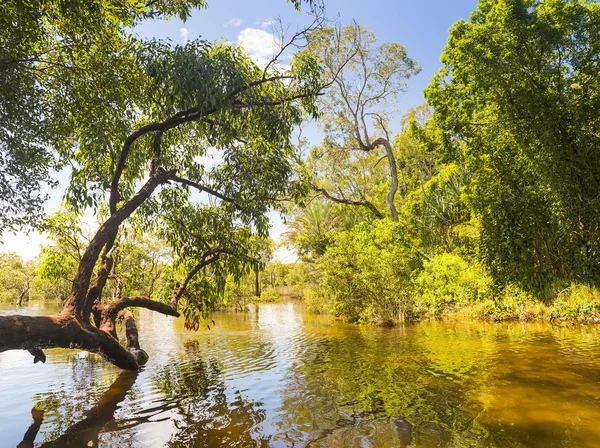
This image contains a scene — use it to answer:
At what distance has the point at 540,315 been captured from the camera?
14461 mm

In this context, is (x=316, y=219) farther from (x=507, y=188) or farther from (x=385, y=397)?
(x=385, y=397)

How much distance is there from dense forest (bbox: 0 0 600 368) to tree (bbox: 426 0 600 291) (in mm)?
64

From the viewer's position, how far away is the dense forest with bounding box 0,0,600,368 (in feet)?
20.2

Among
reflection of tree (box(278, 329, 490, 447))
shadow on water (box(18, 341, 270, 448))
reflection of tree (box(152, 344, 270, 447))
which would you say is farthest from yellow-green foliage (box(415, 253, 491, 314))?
shadow on water (box(18, 341, 270, 448))

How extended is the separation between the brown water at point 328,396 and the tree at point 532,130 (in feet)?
13.7

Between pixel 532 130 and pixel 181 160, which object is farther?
pixel 532 130

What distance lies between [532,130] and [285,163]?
11.2m

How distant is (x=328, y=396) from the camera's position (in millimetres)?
6609

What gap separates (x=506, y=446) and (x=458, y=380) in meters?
3.07

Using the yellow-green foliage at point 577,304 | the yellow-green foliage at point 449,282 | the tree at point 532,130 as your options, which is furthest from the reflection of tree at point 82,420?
the tree at point 532,130

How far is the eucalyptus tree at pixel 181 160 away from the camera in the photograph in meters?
5.70

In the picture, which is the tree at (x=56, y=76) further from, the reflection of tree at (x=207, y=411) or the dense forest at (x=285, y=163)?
the reflection of tree at (x=207, y=411)

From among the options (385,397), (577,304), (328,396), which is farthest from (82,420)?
(577,304)

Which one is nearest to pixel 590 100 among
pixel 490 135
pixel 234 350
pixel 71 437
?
pixel 490 135
